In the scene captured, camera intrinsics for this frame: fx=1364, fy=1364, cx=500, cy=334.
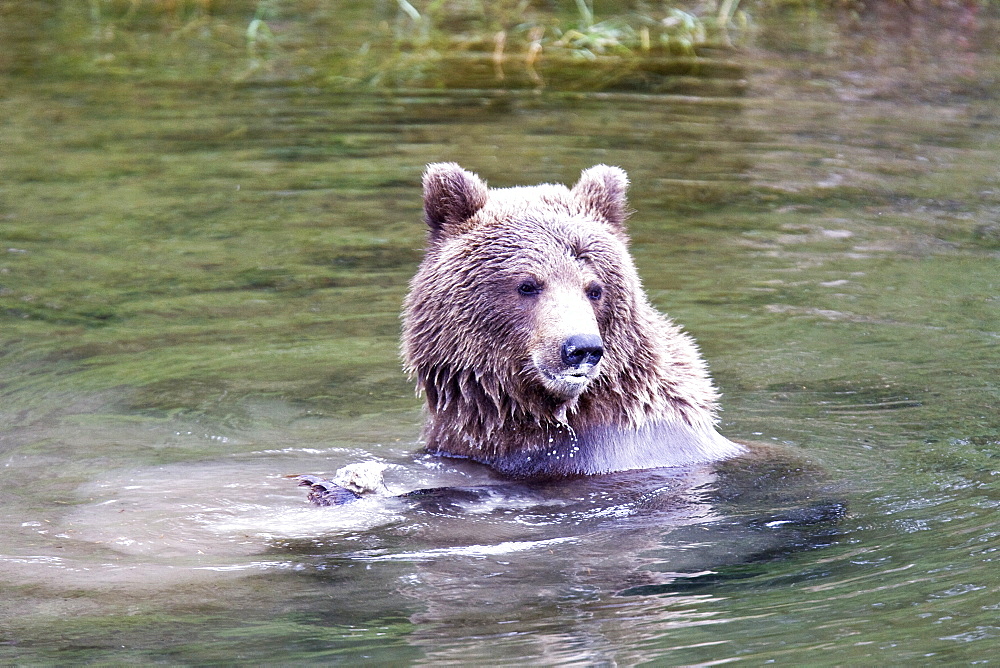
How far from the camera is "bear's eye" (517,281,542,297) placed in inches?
259

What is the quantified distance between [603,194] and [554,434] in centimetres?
128

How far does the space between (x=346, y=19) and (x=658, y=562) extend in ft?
48.5

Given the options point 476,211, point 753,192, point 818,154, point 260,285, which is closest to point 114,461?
point 476,211

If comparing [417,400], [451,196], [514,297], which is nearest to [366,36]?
[417,400]

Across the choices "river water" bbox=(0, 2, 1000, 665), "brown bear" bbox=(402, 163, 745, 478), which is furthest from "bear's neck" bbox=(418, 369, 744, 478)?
"river water" bbox=(0, 2, 1000, 665)

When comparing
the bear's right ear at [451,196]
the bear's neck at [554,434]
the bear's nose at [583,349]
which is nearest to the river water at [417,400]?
the bear's neck at [554,434]

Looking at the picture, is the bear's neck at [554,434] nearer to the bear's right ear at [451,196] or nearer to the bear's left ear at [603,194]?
the bear's right ear at [451,196]

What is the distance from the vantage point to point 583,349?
6.10 m

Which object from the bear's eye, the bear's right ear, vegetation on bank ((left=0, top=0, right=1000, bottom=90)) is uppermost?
vegetation on bank ((left=0, top=0, right=1000, bottom=90))

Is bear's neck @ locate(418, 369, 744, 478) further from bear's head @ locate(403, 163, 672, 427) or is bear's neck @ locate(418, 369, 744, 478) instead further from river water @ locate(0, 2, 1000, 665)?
river water @ locate(0, 2, 1000, 665)

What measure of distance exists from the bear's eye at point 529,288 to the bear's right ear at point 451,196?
57 cm

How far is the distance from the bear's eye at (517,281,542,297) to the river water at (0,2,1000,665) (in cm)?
95

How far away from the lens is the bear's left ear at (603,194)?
7.07 m

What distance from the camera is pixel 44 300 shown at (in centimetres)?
1002
